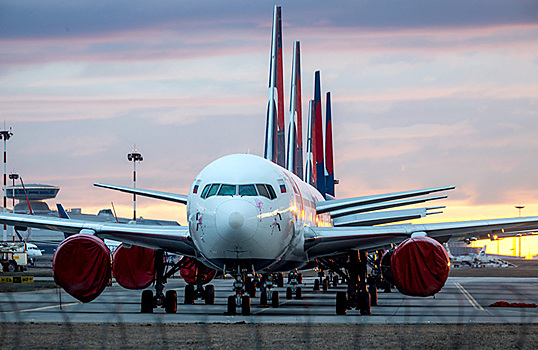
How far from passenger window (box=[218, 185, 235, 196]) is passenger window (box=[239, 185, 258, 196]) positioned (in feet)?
0.72

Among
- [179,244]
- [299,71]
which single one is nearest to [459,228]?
[179,244]

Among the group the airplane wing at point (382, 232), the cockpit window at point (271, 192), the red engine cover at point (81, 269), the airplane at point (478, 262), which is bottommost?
the airplane at point (478, 262)

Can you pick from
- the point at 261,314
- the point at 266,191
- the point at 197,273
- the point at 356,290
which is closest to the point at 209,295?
the point at 197,273

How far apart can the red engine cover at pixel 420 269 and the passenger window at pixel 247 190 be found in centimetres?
460

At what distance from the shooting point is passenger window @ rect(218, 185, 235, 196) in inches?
860

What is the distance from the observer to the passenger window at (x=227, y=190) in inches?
860

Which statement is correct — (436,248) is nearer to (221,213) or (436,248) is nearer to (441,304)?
(221,213)

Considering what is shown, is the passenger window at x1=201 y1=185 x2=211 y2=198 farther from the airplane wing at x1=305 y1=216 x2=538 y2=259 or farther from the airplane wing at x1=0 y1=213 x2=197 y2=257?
the airplane wing at x1=305 y1=216 x2=538 y2=259

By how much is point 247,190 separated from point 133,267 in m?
8.78

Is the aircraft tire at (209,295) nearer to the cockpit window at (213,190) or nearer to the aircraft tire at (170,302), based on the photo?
the aircraft tire at (170,302)

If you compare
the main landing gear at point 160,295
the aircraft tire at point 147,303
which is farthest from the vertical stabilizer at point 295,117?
the aircraft tire at point 147,303

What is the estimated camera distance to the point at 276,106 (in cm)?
4434

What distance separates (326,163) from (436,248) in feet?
125

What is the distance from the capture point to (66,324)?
20016 millimetres
